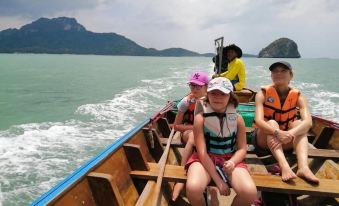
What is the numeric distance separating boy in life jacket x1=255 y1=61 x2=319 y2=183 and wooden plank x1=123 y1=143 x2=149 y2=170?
4.78ft

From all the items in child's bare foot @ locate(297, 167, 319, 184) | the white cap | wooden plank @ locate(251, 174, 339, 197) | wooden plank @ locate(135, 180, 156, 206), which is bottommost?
wooden plank @ locate(135, 180, 156, 206)

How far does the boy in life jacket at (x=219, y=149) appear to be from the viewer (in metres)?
2.91

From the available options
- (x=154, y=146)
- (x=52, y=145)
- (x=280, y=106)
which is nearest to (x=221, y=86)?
(x=280, y=106)

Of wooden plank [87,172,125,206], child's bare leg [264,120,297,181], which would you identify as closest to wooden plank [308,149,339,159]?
child's bare leg [264,120,297,181]

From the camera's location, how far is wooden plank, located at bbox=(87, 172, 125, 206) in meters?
2.92

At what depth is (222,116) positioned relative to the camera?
322 cm

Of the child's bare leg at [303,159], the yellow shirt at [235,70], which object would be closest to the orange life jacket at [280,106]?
the child's bare leg at [303,159]

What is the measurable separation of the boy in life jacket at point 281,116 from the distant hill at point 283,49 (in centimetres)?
16771

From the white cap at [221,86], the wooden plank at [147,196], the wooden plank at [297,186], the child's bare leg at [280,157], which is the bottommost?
the wooden plank at [147,196]

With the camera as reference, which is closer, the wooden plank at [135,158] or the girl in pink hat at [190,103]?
the wooden plank at [135,158]

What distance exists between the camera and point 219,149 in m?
3.25

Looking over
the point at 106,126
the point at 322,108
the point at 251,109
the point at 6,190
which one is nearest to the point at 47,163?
the point at 6,190

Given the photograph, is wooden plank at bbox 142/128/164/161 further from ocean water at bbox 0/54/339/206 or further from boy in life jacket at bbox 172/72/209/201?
ocean water at bbox 0/54/339/206

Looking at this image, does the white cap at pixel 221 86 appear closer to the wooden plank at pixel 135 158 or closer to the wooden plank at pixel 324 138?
the wooden plank at pixel 135 158
